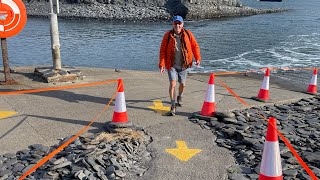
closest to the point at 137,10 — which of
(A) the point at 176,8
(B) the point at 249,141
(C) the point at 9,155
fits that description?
(A) the point at 176,8

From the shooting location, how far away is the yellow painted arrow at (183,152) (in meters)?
5.39

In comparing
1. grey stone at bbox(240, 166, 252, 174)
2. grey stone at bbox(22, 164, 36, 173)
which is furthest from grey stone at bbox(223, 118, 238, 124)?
grey stone at bbox(22, 164, 36, 173)

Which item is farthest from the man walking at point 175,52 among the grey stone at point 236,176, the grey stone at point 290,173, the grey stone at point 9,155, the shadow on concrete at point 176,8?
the shadow on concrete at point 176,8

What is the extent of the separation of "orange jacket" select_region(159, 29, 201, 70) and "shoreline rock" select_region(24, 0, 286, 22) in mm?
51352

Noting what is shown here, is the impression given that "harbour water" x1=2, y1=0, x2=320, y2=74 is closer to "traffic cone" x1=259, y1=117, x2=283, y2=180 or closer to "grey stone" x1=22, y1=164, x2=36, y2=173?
"grey stone" x1=22, y1=164, x2=36, y2=173

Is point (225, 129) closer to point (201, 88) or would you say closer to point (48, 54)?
point (201, 88)

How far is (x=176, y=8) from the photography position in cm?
6569

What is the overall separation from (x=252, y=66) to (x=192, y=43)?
45.8ft

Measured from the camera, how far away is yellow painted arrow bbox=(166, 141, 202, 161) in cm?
539

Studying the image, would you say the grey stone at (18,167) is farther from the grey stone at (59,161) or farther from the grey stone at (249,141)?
the grey stone at (249,141)

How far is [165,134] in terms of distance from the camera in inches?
248

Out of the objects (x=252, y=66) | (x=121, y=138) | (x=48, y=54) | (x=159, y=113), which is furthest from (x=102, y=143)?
(x=48, y=54)

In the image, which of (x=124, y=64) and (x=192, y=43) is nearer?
(x=192, y=43)

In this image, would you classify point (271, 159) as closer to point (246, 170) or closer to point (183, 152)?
point (246, 170)
